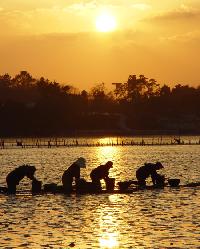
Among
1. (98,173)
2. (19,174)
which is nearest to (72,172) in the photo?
(98,173)

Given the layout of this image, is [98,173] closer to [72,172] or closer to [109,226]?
[72,172]

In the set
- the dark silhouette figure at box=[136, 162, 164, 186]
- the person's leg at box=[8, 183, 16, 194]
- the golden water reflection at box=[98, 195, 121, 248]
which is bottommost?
the golden water reflection at box=[98, 195, 121, 248]

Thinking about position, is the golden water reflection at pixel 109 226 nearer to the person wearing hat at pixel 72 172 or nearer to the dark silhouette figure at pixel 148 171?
the person wearing hat at pixel 72 172

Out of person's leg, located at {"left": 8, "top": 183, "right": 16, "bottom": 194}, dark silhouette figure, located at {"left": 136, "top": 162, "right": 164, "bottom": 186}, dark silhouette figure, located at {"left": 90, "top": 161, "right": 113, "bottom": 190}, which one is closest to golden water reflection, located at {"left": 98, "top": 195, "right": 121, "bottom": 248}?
dark silhouette figure, located at {"left": 90, "top": 161, "right": 113, "bottom": 190}

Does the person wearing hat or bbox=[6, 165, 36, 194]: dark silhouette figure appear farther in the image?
bbox=[6, 165, 36, 194]: dark silhouette figure

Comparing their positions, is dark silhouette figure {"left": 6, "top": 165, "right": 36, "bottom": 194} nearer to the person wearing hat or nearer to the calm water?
the calm water

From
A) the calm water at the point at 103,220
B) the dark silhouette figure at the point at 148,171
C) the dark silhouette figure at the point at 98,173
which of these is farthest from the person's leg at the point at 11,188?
the dark silhouette figure at the point at 148,171

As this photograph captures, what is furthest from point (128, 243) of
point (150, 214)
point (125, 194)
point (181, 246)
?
point (125, 194)

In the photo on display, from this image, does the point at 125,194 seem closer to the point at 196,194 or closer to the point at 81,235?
the point at 196,194

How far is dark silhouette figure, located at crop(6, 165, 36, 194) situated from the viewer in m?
44.3

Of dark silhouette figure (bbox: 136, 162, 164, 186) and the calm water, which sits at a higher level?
dark silhouette figure (bbox: 136, 162, 164, 186)

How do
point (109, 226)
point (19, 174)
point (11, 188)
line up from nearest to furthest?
point (109, 226)
point (19, 174)
point (11, 188)

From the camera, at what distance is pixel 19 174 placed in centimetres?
4453

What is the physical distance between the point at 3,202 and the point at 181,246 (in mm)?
15327
